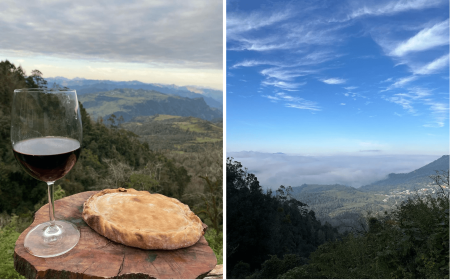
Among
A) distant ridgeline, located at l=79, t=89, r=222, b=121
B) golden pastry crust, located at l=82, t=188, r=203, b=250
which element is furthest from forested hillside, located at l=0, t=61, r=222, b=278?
golden pastry crust, located at l=82, t=188, r=203, b=250

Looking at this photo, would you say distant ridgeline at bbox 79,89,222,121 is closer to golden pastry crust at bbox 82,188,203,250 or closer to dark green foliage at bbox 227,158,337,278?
dark green foliage at bbox 227,158,337,278

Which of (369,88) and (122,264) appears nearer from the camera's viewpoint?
(122,264)

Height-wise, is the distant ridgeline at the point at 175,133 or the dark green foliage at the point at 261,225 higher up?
the distant ridgeline at the point at 175,133

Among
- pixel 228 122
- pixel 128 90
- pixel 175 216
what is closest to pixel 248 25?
pixel 228 122

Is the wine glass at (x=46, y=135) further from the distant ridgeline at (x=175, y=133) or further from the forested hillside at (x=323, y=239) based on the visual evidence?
the distant ridgeline at (x=175, y=133)

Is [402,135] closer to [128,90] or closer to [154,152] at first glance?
[154,152]

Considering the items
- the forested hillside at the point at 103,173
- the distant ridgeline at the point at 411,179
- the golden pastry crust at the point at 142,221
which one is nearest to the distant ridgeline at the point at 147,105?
the forested hillside at the point at 103,173

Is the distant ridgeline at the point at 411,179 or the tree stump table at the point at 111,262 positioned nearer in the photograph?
the tree stump table at the point at 111,262
